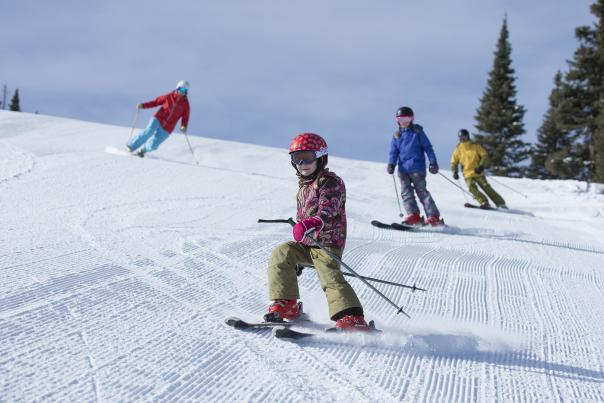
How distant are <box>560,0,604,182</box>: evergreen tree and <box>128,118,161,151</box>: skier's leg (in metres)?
24.8

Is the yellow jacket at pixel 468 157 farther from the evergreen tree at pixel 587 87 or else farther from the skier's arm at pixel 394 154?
the evergreen tree at pixel 587 87

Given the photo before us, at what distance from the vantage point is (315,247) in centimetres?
313

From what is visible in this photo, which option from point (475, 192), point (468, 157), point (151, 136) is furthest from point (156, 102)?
point (475, 192)

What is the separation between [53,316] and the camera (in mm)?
2623

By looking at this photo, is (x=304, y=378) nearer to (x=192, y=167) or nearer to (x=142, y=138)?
(x=192, y=167)

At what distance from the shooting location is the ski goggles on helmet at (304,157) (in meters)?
3.19

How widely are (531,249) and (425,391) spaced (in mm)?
4418

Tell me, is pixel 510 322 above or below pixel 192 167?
below

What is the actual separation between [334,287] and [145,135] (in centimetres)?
896

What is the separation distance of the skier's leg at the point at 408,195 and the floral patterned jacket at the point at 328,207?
14.2ft

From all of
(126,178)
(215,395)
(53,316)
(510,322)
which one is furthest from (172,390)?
→ (126,178)

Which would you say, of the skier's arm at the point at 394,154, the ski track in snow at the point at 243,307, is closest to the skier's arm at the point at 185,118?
the ski track in snow at the point at 243,307

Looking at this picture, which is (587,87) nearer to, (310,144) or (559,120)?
(559,120)

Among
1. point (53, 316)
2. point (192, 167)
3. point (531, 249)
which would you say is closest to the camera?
point (53, 316)
